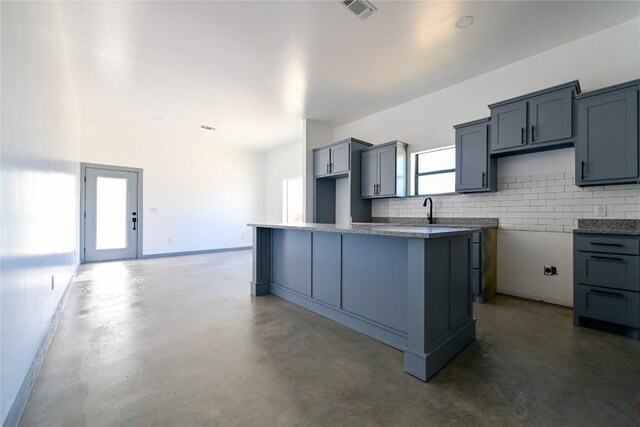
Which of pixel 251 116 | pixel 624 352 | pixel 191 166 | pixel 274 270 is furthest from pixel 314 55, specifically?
pixel 191 166

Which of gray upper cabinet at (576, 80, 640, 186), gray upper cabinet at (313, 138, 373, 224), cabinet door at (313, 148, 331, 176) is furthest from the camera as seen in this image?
cabinet door at (313, 148, 331, 176)

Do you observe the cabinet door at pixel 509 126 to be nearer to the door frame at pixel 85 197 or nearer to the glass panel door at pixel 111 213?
the door frame at pixel 85 197

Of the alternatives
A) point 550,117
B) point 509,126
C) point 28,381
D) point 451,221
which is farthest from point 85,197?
point 550,117

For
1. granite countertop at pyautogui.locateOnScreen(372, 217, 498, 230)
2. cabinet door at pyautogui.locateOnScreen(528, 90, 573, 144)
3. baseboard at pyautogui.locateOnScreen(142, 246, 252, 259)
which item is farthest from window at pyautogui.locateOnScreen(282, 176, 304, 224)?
cabinet door at pyautogui.locateOnScreen(528, 90, 573, 144)

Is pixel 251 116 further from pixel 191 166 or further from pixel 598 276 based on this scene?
pixel 598 276

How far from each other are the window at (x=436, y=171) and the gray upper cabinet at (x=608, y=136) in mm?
1492

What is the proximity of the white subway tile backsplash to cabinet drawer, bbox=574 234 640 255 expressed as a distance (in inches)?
22.7

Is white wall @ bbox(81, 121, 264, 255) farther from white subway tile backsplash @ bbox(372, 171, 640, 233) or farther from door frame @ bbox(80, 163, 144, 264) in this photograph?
white subway tile backsplash @ bbox(372, 171, 640, 233)

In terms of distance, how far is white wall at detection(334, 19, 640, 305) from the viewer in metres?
2.84

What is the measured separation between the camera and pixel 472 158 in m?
3.58

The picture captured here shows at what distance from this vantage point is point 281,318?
8.95 ft

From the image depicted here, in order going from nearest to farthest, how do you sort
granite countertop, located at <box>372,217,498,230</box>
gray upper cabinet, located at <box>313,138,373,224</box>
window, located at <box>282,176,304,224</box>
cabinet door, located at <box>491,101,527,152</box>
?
cabinet door, located at <box>491,101,527,152</box>
granite countertop, located at <box>372,217,498,230</box>
gray upper cabinet, located at <box>313,138,373,224</box>
window, located at <box>282,176,304,224</box>

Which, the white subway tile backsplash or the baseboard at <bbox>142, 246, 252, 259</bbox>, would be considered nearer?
the white subway tile backsplash

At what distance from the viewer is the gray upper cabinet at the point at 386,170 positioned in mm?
4531
